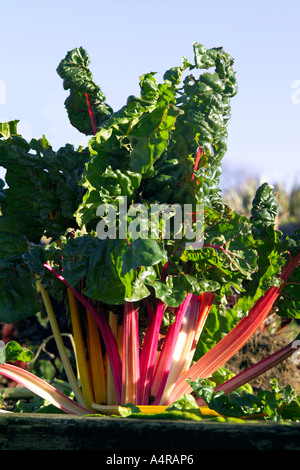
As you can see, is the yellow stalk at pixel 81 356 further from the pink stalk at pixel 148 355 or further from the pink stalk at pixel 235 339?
the pink stalk at pixel 235 339

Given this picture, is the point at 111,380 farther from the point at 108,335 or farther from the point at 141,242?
the point at 141,242

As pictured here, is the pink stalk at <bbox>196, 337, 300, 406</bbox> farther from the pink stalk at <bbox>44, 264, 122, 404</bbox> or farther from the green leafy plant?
the pink stalk at <bbox>44, 264, 122, 404</bbox>

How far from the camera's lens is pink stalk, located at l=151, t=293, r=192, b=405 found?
227 centimetres

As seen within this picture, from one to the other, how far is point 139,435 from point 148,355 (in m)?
0.90

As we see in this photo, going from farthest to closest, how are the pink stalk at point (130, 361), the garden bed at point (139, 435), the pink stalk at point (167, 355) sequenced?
the pink stalk at point (167, 355) → the pink stalk at point (130, 361) → the garden bed at point (139, 435)

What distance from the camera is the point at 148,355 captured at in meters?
2.25

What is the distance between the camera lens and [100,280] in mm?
2004

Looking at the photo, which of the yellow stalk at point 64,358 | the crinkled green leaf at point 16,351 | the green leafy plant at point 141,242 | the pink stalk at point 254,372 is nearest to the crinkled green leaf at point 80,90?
the green leafy plant at point 141,242

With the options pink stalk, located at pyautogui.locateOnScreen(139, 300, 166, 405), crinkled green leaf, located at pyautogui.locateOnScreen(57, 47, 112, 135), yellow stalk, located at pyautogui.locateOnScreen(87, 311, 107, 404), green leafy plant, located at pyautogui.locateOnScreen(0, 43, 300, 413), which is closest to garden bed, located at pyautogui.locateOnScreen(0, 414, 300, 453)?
green leafy plant, located at pyautogui.locateOnScreen(0, 43, 300, 413)

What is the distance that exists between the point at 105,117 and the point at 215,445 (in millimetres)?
1869

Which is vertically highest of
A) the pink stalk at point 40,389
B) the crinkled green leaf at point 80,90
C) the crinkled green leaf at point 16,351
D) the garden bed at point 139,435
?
the crinkled green leaf at point 80,90

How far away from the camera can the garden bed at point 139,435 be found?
126 cm
